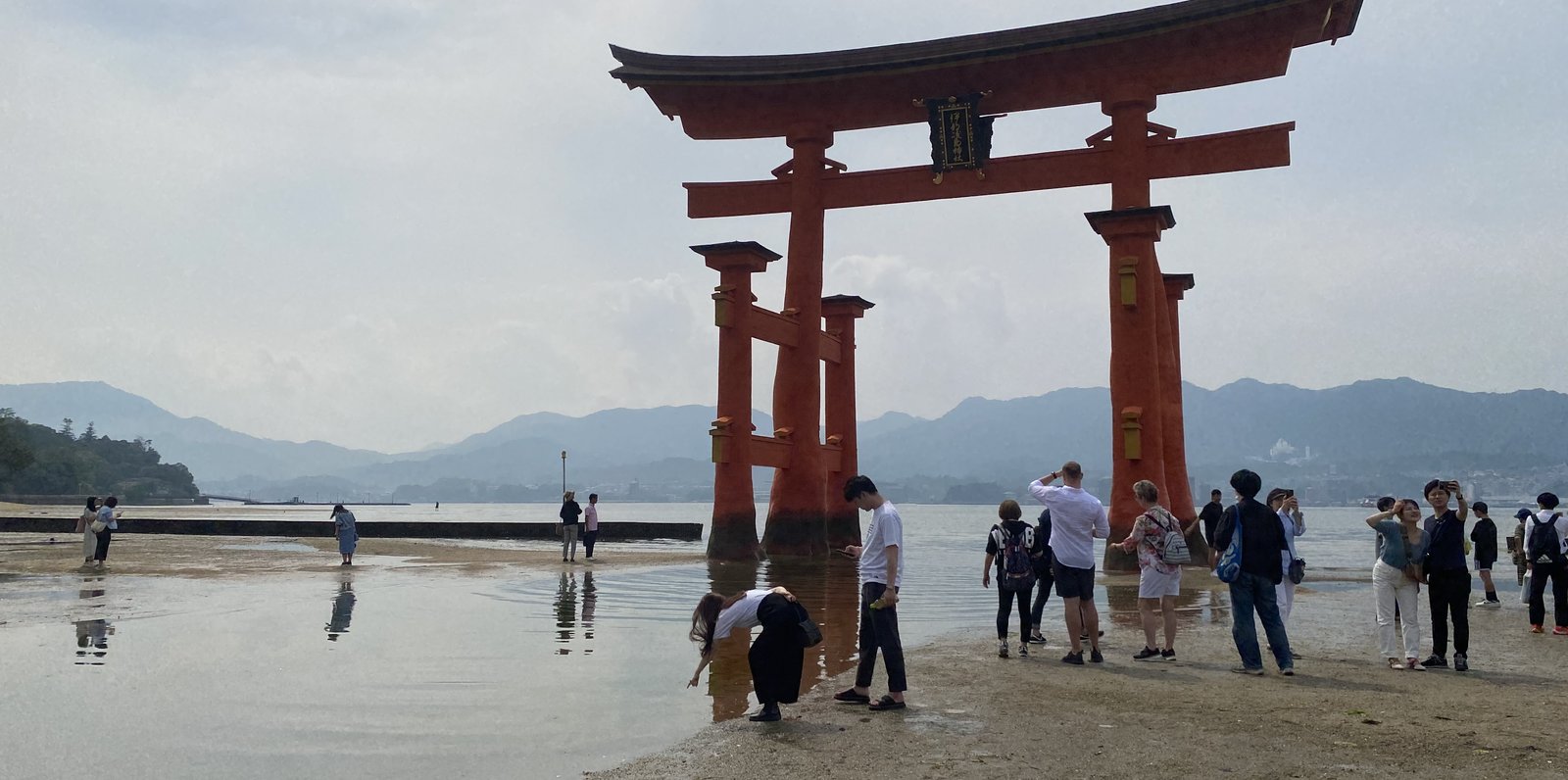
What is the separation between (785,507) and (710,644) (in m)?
18.8

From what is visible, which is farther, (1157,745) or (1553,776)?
(1157,745)

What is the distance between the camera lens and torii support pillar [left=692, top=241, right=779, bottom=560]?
24.1 metres

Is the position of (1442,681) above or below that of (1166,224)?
below

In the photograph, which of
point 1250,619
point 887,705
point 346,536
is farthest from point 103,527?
point 1250,619

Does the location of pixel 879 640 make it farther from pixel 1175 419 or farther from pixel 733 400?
pixel 1175 419

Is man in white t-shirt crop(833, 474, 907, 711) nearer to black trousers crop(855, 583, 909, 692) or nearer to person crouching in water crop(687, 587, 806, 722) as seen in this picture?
black trousers crop(855, 583, 909, 692)

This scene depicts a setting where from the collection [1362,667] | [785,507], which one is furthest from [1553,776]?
[785,507]

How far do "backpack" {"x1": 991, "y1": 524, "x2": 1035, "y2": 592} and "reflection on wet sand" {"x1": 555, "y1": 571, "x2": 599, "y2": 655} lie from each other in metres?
4.00

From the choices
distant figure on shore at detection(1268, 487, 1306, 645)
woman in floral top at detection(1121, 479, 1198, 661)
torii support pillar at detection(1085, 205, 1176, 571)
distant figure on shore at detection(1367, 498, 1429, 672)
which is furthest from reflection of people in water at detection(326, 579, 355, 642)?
torii support pillar at detection(1085, 205, 1176, 571)

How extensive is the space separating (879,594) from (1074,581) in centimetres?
273

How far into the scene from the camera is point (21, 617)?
12828 millimetres

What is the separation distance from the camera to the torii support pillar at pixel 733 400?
24062mm

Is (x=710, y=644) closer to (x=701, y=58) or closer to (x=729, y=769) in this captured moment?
(x=729, y=769)

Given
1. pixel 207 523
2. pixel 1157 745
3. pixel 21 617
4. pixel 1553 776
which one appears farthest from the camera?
pixel 207 523
